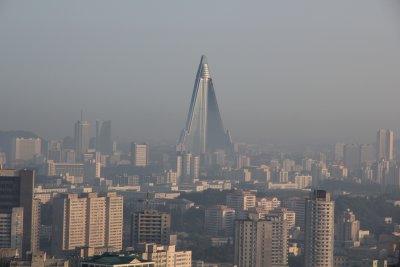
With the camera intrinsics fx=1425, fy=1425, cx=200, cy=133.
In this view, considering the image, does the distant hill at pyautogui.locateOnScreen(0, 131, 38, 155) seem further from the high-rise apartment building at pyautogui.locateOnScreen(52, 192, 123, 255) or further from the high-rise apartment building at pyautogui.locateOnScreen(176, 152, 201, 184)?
the high-rise apartment building at pyautogui.locateOnScreen(176, 152, 201, 184)

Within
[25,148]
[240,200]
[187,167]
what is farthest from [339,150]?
[187,167]

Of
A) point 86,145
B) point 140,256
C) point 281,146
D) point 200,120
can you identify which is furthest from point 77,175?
point 140,256

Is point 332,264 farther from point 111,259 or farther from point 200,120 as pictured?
point 200,120

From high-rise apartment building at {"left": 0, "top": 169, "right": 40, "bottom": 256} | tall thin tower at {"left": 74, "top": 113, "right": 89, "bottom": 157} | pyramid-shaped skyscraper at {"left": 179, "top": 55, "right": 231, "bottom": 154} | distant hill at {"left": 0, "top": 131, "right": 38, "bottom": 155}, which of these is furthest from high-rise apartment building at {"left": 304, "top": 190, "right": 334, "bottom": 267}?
pyramid-shaped skyscraper at {"left": 179, "top": 55, "right": 231, "bottom": 154}

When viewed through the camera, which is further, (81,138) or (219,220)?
(81,138)

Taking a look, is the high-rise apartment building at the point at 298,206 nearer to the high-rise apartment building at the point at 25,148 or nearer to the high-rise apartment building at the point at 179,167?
the high-rise apartment building at the point at 25,148

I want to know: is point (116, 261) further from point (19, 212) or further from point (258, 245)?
point (19, 212)
